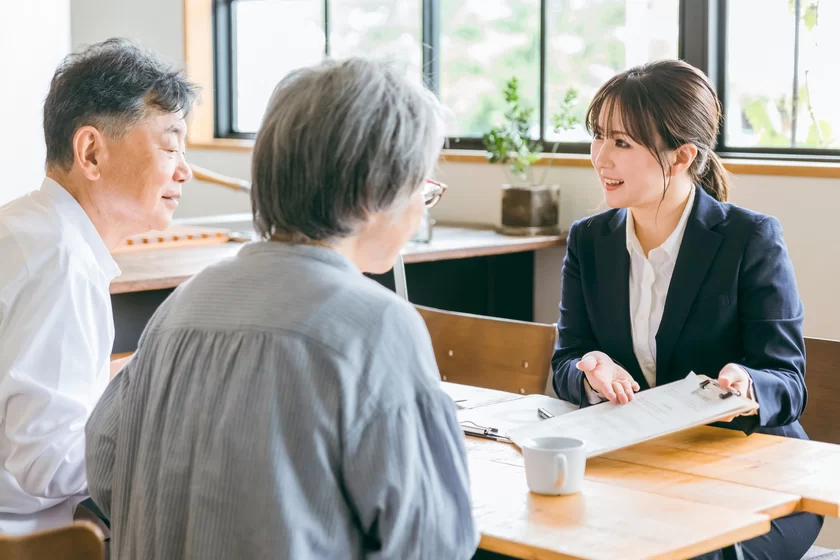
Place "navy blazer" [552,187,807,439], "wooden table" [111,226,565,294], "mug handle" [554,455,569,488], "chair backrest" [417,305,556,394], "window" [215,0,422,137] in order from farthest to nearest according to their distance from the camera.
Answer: "window" [215,0,422,137]
"wooden table" [111,226,565,294]
"chair backrest" [417,305,556,394]
"navy blazer" [552,187,807,439]
"mug handle" [554,455,569,488]

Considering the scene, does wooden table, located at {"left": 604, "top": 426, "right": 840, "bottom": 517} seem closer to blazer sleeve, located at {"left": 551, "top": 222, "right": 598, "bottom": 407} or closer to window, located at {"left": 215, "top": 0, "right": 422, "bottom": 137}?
blazer sleeve, located at {"left": 551, "top": 222, "right": 598, "bottom": 407}

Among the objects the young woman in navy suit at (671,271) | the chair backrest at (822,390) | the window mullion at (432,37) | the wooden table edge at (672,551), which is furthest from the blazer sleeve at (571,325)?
the window mullion at (432,37)

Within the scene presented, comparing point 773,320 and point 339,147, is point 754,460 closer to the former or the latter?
point 773,320

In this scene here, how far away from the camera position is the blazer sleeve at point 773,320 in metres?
1.70

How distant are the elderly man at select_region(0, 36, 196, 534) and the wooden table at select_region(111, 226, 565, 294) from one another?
0.74 metres

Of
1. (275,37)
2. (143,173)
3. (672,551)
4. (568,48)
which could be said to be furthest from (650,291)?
(275,37)

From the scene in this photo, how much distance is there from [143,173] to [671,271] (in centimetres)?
95

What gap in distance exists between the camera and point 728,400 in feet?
5.15

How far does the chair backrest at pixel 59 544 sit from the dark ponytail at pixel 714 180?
1.36m

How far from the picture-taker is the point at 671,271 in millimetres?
1872

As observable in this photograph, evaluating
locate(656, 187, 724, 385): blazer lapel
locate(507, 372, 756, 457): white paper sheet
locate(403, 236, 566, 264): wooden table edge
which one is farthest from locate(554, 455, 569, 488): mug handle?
locate(403, 236, 566, 264): wooden table edge

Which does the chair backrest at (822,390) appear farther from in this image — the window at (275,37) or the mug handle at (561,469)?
the window at (275,37)

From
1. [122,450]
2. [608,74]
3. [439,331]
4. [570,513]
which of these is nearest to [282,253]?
[122,450]

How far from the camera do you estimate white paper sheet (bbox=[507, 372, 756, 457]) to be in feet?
4.95
